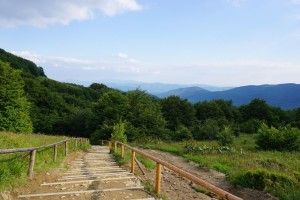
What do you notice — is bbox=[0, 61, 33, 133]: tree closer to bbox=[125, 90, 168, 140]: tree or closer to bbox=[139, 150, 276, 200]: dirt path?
bbox=[125, 90, 168, 140]: tree

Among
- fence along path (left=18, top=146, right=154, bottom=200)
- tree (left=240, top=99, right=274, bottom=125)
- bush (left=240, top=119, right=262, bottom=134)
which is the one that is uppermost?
tree (left=240, top=99, right=274, bottom=125)

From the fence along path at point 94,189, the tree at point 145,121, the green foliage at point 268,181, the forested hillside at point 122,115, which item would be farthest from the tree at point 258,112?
the fence along path at point 94,189

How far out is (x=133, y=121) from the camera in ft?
188

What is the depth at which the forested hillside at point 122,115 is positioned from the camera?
41.9m

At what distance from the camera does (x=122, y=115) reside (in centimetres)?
5678

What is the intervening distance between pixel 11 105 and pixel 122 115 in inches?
816

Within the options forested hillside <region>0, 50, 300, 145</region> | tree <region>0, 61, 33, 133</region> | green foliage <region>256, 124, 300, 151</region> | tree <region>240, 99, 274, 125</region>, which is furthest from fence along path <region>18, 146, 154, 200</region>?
tree <region>240, 99, 274, 125</region>

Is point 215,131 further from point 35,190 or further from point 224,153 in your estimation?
point 35,190

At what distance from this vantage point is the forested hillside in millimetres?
41938

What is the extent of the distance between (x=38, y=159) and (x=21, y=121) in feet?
106

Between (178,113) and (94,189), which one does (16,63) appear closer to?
(178,113)

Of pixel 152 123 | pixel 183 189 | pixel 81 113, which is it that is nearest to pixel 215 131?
pixel 152 123

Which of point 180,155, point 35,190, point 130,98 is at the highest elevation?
point 130,98

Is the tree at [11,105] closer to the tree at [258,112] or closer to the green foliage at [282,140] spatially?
the green foliage at [282,140]
